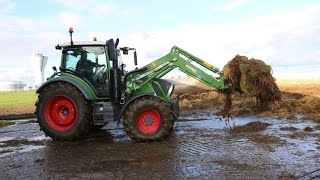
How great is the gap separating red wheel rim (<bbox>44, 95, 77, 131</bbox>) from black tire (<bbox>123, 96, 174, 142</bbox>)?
155 centimetres

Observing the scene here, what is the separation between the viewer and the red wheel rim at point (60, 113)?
9.52 metres

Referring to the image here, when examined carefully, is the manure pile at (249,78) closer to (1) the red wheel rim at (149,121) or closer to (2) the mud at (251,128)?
(2) the mud at (251,128)

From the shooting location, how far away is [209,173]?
607 centimetres

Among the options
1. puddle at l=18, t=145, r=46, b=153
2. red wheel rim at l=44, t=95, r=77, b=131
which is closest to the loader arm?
red wheel rim at l=44, t=95, r=77, b=131

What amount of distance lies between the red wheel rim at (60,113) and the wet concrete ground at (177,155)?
1.64 feet

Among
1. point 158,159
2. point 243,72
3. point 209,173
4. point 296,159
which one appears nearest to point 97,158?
point 158,159

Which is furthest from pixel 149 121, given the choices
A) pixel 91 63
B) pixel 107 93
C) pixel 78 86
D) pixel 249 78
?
pixel 249 78

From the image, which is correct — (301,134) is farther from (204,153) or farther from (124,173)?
(124,173)

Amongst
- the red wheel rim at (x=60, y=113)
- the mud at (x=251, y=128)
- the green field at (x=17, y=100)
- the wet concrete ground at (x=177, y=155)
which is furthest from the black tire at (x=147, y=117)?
the green field at (x=17, y=100)

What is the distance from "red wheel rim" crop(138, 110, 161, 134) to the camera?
8.99 m

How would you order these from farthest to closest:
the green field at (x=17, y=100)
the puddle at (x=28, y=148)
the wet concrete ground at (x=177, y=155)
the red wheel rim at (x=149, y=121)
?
the green field at (x=17, y=100)
the red wheel rim at (x=149, y=121)
the puddle at (x=28, y=148)
the wet concrete ground at (x=177, y=155)

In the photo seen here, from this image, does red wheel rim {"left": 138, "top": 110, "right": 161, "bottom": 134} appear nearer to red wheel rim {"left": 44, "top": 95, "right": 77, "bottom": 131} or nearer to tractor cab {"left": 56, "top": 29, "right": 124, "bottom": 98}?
tractor cab {"left": 56, "top": 29, "right": 124, "bottom": 98}

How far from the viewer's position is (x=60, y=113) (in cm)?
963

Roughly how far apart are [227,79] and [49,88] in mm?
4686
